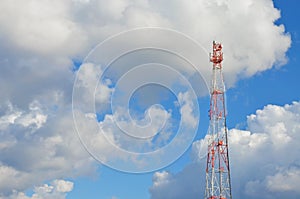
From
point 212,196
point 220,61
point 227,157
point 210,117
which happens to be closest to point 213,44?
point 220,61

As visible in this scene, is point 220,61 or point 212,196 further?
point 220,61

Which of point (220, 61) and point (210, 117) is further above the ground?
point (220, 61)

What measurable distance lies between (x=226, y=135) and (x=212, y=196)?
1582 centimetres

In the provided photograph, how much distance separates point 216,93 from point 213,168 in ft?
→ 61.1

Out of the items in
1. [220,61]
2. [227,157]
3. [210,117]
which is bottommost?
[227,157]

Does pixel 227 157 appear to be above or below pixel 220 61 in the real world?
below

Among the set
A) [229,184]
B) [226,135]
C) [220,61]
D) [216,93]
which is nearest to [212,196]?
[229,184]

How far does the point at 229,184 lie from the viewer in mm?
121000

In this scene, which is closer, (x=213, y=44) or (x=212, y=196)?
(x=212, y=196)

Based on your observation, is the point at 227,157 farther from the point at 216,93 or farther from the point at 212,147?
the point at 216,93

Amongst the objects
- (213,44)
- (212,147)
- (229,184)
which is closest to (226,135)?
(212,147)

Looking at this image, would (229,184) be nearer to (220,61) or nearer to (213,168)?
(213,168)

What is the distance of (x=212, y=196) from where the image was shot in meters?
120

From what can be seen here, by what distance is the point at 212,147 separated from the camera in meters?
125
